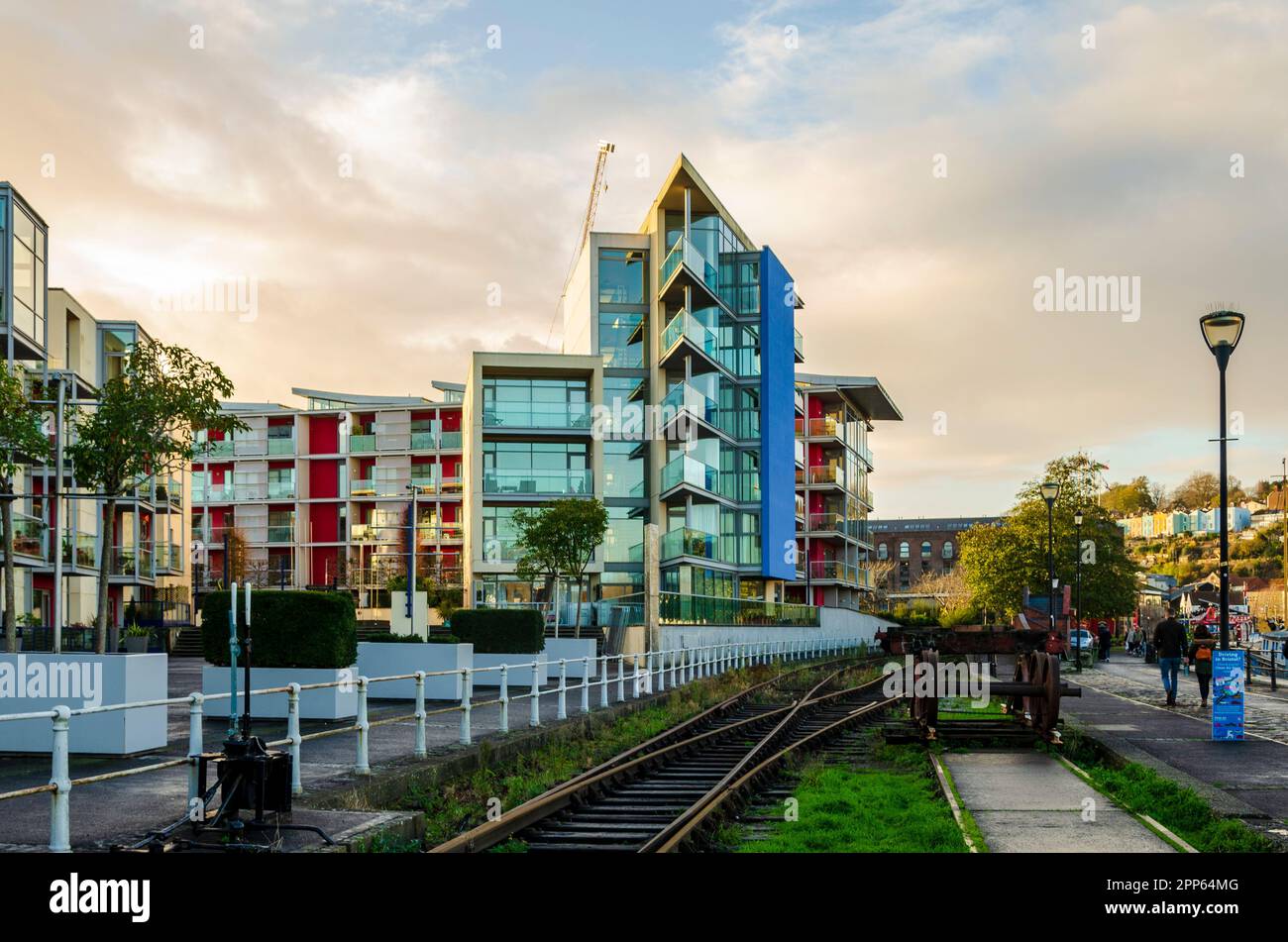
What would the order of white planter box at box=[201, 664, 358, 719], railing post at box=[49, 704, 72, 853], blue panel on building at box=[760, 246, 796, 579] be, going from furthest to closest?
blue panel on building at box=[760, 246, 796, 579]
white planter box at box=[201, 664, 358, 719]
railing post at box=[49, 704, 72, 853]

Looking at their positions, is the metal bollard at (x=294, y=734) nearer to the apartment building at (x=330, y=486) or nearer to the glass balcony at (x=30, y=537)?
the glass balcony at (x=30, y=537)

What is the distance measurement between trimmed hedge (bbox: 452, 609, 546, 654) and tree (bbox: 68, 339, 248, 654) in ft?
31.9

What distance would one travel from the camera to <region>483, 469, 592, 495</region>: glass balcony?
168ft

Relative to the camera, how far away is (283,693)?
58.5 feet

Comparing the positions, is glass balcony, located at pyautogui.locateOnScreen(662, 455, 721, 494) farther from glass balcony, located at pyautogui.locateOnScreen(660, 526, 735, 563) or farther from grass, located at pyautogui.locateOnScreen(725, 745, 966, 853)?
grass, located at pyautogui.locateOnScreen(725, 745, 966, 853)

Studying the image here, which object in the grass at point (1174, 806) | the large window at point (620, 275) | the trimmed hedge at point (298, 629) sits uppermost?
the large window at point (620, 275)

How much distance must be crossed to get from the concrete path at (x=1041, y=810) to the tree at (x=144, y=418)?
13053 millimetres

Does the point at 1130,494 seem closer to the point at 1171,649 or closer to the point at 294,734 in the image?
the point at 1171,649

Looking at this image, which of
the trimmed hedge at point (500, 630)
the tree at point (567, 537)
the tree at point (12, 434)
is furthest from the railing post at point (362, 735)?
the tree at point (567, 537)

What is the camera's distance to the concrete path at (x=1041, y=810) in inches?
374

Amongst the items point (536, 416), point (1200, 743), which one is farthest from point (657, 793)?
point (536, 416)

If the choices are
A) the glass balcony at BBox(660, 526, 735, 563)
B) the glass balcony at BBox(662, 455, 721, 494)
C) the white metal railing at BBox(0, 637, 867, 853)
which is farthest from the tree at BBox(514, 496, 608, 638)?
the glass balcony at BBox(660, 526, 735, 563)
